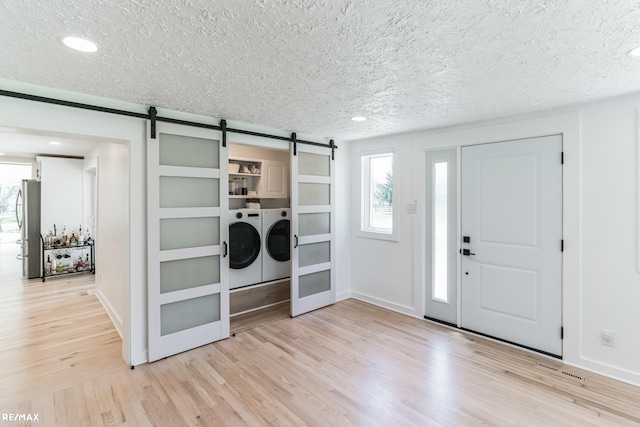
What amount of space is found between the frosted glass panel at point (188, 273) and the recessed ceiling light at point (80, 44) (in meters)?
1.85

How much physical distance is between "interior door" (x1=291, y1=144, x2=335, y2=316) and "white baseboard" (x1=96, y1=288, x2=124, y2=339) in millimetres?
1982

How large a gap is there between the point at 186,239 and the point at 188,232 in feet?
0.23

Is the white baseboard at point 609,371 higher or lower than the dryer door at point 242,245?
lower

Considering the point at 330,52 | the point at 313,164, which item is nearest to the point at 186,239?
the point at 313,164

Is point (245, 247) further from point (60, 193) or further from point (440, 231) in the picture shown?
point (60, 193)

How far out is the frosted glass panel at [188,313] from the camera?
3020 millimetres

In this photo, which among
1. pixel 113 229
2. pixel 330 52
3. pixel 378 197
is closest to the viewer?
pixel 330 52

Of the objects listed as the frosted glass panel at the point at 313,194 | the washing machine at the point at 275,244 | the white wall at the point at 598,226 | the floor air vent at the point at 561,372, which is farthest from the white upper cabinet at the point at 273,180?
the floor air vent at the point at 561,372

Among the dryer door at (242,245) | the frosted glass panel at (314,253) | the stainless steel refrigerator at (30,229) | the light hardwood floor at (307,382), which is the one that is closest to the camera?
the light hardwood floor at (307,382)

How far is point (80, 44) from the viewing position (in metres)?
1.72

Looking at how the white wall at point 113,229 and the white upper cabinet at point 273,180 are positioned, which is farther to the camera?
the white upper cabinet at point 273,180

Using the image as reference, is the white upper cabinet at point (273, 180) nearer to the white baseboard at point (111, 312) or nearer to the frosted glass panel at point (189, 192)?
the frosted glass panel at point (189, 192)

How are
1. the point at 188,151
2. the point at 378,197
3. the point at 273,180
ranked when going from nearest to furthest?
the point at 188,151
the point at 378,197
the point at 273,180

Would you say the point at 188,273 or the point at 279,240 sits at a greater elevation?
the point at 279,240
